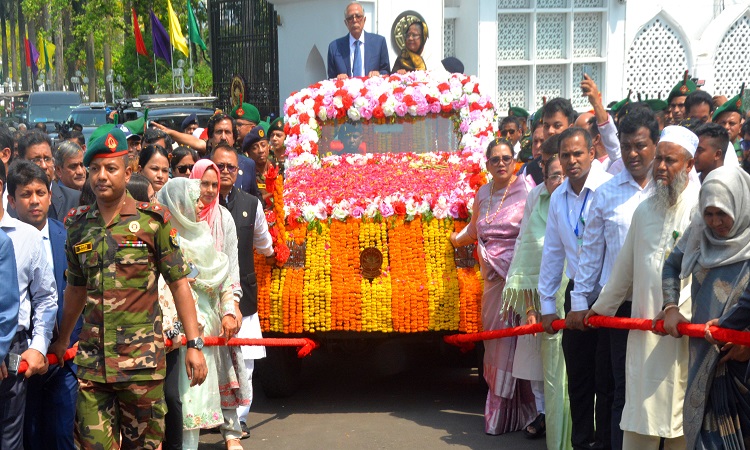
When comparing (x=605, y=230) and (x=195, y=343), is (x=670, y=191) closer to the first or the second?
(x=605, y=230)

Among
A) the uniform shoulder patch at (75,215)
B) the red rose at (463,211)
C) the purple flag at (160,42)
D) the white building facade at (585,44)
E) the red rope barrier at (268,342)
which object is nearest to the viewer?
the uniform shoulder patch at (75,215)

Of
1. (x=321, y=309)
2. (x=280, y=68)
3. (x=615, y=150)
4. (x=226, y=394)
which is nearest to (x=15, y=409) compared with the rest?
(x=226, y=394)

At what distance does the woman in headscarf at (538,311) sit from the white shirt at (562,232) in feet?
0.99

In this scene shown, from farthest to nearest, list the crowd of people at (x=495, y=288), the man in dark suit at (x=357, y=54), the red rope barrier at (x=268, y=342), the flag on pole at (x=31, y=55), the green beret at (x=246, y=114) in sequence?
the flag on pole at (x=31, y=55), the man in dark suit at (x=357, y=54), the green beret at (x=246, y=114), the red rope barrier at (x=268, y=342), the crowd of people at (x=495, y=288)

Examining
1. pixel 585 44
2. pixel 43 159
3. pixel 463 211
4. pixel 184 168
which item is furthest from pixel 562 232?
pixel 585 44

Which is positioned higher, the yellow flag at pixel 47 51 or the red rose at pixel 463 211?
the yellow flag at pixel 47 51

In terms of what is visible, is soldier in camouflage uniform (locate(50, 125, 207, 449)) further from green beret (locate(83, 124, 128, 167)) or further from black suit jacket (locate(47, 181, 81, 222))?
black suit jacket (locate(47, 181, 81, 222))

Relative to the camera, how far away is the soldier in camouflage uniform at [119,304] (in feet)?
17.2

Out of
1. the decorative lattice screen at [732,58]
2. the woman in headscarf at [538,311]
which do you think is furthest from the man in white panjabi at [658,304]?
the decorative lattice screen at [732,58]

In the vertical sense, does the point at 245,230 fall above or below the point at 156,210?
below

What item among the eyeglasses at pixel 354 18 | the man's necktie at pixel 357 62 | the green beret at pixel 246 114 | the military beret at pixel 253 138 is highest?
the eyeglasses at pixel 354 18

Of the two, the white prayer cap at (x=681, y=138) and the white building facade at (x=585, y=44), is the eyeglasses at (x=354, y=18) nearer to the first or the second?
the white building facade at (x=585, y=44)

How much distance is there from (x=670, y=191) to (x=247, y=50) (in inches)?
648

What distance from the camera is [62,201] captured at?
7.68 meters
